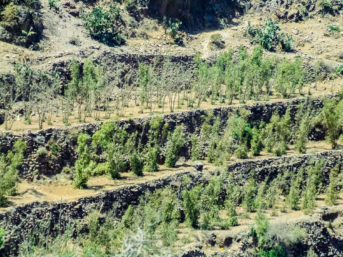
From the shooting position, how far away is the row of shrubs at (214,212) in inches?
872

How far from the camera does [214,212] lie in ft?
82.5

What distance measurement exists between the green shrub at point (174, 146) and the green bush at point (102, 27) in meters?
9.69

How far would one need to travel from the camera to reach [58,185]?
83.2 ft

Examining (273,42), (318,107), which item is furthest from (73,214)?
(273,42)

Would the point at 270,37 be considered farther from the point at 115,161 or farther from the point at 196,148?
the point at 115,161

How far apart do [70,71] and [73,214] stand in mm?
10354

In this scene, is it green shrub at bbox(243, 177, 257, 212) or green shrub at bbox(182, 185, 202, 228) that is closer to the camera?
green shrub at bbox(182, 185, 202, 228)

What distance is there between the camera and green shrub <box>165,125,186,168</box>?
2767 centimetres

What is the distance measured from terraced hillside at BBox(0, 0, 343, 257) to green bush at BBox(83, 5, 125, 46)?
9cm

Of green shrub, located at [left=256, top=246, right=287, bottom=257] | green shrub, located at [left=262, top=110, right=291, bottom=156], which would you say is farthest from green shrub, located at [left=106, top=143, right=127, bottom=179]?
green shrub, located at [left=262, top=110, right=291, bottom=156]

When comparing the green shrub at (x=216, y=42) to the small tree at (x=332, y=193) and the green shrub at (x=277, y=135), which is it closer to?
the green shrub at (x=277, y=135)

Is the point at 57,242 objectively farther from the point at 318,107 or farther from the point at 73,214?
the point at 318,107

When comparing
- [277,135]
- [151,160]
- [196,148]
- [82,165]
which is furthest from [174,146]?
[277,135]

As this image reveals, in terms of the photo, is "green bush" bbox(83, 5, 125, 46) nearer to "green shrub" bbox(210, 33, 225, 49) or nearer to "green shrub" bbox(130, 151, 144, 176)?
"green shrub" bbox(210, 33, 225, 49)
